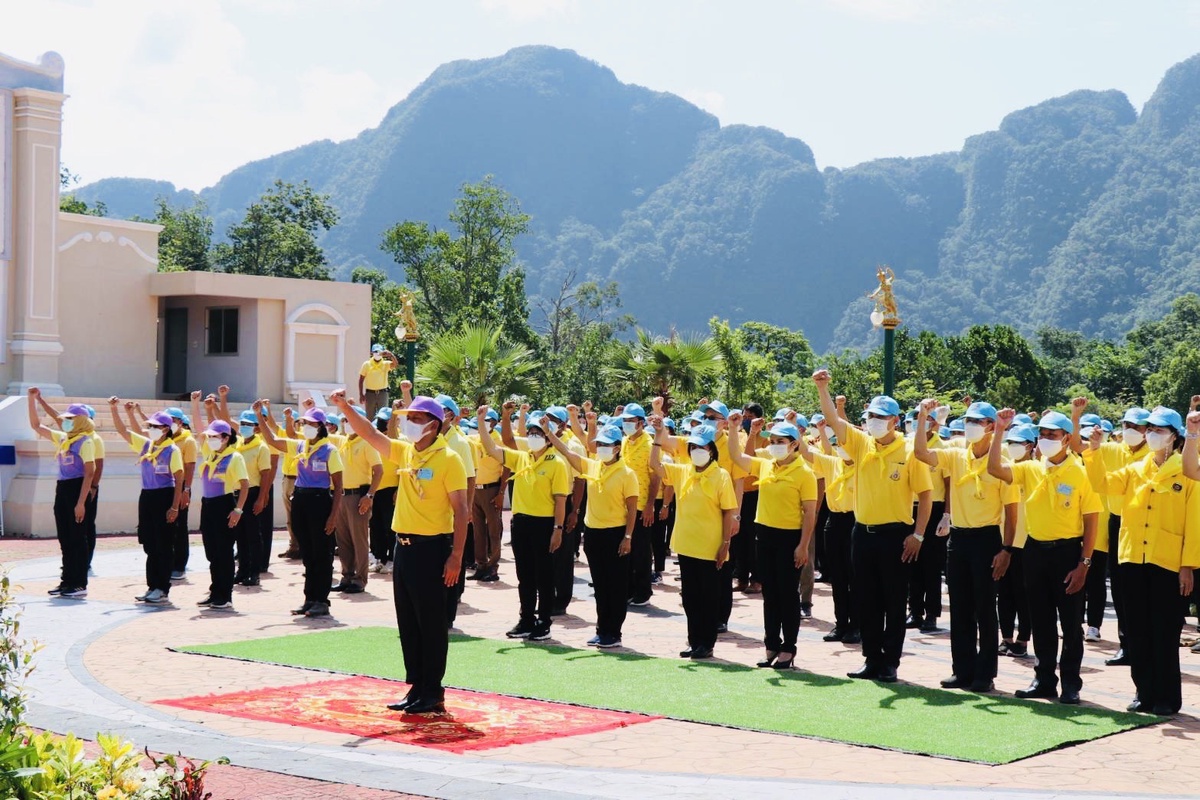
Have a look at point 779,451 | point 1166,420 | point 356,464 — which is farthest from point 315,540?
point 1166,420

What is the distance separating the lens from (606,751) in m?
8.05

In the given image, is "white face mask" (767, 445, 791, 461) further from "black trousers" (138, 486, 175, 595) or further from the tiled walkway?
"black trousers" (138, 486, 175, 595)

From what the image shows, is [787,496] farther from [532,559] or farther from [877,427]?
[532,559]

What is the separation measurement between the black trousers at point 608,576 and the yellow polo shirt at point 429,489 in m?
3.19

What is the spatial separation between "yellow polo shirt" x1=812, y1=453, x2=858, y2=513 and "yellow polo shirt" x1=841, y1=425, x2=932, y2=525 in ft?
5.82

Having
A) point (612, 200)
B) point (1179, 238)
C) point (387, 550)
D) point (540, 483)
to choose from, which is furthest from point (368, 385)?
point (612, 200)

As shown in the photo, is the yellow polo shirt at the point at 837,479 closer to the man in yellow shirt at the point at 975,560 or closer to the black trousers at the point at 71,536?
the man in yellow shirt at the point at 975,560

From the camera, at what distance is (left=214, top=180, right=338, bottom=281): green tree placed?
60250 millimetres

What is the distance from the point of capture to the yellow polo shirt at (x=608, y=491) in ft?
40.3

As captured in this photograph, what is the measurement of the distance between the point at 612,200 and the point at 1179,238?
81096mm

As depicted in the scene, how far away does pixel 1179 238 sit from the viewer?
136m

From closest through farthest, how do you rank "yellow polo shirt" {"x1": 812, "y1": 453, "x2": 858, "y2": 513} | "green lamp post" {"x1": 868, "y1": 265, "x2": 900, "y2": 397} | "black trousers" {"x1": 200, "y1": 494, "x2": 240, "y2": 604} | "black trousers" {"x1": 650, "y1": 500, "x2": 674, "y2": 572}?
"yellow polo shirt" {"x1": 812, "y1": 453, "x2": 858, "y2": 513} → "black trousers" {"x1": 200, "y1": 494, "x2": 240, "y2": 604} → "black trousers" {"x1": 650, "y1": 500, "x2": 674, "y2": 572} → "green lamp post" {"x1": 868, "y1": 265, "x2": 900, "y2": 397}

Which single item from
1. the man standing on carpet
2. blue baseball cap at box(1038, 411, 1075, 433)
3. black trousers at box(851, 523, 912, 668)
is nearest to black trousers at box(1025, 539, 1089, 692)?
blue baseball cap at box(1038, 411, 1075, 433)

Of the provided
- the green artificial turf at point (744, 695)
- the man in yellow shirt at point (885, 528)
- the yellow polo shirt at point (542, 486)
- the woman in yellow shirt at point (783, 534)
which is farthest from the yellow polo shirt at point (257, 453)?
the man in yellow shirt at point (885, 528)
